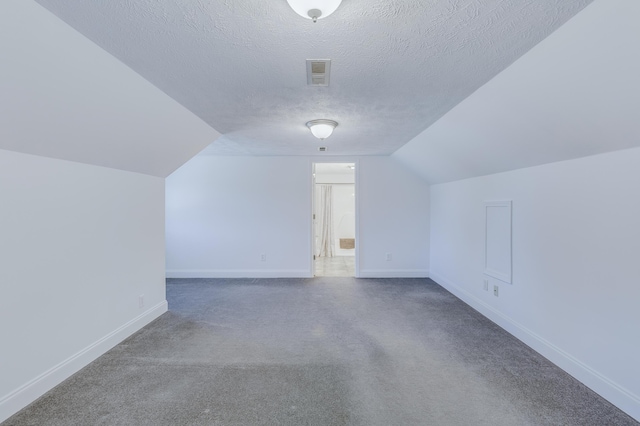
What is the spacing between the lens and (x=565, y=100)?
1802 mm

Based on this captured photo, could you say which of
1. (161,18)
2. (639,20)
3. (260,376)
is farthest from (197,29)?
(260,376)

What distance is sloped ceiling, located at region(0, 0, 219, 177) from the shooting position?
137 cm

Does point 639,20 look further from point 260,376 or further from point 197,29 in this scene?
point 260,376

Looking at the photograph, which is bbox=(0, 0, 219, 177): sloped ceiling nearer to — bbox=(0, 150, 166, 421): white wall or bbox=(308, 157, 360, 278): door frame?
bbox=(0, 150, 166, 421): white wall

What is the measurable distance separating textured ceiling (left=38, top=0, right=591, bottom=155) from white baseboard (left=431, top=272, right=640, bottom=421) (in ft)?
6.91

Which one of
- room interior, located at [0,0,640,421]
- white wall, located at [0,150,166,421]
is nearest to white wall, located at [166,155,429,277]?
room interior, located at [0,0,640,421]

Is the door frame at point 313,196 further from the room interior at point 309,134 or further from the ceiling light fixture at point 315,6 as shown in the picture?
the ceiling light fixture at point 315,6

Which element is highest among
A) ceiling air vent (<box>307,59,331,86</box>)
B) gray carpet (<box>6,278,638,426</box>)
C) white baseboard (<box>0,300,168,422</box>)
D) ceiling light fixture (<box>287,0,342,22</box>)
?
ceiling air vent (<box>307,59,331,86</box>)

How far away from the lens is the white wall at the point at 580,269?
1810 millimetres

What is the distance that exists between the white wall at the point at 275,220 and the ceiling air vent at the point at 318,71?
3.02 metres

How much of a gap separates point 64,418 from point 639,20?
3476 mm

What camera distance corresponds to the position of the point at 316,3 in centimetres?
118

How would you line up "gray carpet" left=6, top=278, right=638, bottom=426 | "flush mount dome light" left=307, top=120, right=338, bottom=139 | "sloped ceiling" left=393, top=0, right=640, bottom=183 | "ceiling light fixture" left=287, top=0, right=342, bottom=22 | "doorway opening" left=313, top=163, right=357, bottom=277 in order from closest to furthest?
"ceiling light fixture" left=287, top=0, right=342, bottom=22
"sloped ceiling" left=393, top=0, right=640, bottom=183
"gray carpet" left=6, top=278, right=638, bottom=426
"flush mount dome light" left=307, top=120, right=338, bottom=139
"doorway opening" left=313, top=163, right=357, bottom=277

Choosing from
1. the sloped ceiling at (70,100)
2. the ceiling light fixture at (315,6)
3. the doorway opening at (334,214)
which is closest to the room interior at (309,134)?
the sloped ceiling at (70,100)
